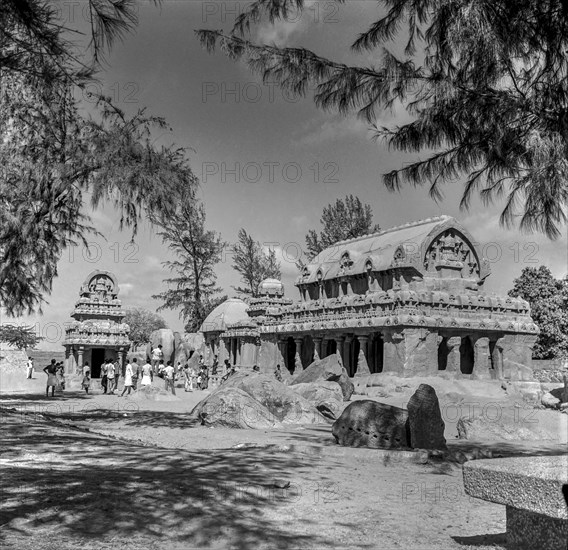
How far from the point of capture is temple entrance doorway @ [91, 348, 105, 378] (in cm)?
3969

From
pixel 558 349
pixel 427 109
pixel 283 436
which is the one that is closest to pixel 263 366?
pixel 558 349

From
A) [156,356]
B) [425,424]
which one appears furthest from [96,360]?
[425,424]

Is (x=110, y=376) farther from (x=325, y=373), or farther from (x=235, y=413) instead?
(x=235, y=413)

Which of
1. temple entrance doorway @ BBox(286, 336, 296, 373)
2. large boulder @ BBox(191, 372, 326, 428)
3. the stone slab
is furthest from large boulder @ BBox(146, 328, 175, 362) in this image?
the stone slab

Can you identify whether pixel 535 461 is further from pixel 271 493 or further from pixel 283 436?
pixel 283 436

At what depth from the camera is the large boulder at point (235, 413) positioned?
14.3m

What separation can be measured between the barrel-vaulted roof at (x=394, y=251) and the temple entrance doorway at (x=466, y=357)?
3.12 meters

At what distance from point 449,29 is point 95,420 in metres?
12.5

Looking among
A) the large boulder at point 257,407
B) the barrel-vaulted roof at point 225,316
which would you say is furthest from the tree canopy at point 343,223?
the large boulder at point 257,407

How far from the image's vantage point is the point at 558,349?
4306 centimetres

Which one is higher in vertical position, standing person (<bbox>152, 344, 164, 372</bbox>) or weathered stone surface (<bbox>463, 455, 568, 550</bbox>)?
standing person (<bbox>152, 344, 164, 372</bbox>)

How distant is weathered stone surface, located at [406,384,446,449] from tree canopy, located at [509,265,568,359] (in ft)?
111

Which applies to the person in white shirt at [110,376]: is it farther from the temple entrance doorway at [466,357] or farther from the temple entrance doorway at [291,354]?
the temple entrance doorway at [466,357]

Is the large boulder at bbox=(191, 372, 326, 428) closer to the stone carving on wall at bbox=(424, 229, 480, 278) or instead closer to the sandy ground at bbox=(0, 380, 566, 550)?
the sandy ground at bbox=(0, 380, 566, 550)
